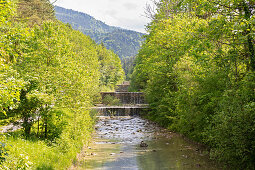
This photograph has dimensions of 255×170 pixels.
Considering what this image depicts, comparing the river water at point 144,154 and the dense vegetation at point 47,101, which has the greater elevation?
the dense vegetation at point 47,101

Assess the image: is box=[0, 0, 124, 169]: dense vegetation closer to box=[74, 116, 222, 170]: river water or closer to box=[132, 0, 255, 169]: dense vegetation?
box=[74, 116, 222, 170]: river water

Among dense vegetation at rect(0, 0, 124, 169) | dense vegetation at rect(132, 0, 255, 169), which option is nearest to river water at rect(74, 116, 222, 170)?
dense vegetation at rect(132, 0, 255, 169)

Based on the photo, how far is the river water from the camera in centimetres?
1120

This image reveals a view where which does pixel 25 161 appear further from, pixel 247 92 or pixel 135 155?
pixel 135 155

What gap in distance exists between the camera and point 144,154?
530 inches

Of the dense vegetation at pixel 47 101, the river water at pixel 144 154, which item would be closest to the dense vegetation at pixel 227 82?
the river water at pixel 144 154

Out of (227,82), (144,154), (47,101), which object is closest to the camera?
(47,101)

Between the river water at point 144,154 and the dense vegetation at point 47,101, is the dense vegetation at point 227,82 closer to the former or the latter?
the river water at point 144,154

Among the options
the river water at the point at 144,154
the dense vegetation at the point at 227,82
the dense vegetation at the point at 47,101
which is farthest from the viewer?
the river water at the point at 144,154

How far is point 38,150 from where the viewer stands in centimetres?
879

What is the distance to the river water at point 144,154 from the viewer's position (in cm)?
1120

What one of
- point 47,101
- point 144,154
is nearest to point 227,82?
point 144,154

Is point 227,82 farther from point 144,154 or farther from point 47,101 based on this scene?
point 47,101

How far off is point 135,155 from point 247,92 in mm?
7273
